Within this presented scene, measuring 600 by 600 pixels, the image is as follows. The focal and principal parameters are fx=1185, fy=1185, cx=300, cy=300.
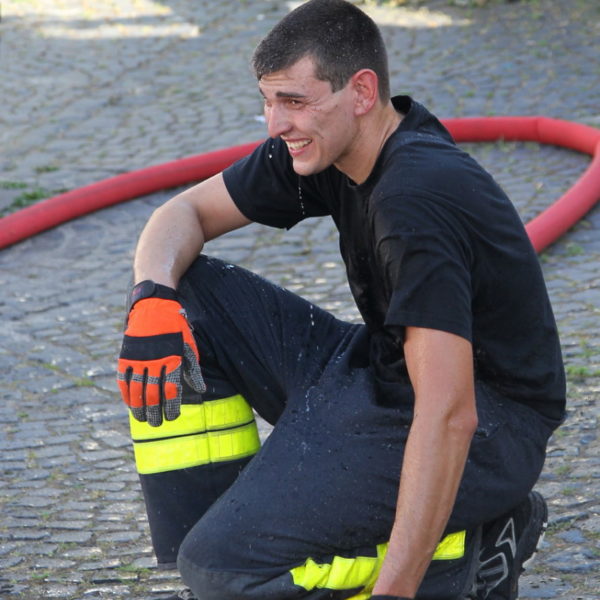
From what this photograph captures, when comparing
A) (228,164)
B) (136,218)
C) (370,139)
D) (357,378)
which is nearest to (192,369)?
(357,378)

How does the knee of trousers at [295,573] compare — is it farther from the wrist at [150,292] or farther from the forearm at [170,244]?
the forearm at [170,244]

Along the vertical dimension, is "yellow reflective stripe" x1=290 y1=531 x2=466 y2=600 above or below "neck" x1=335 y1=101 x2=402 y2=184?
below

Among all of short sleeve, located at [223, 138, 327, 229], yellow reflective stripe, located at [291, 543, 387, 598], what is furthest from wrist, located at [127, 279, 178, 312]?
yellow reflective stripe, located at [291, 543, 387, 598]

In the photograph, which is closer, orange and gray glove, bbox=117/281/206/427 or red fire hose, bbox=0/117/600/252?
orange and gray glove, bbox=117/281/206/427

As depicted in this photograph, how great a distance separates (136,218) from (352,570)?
401 centimetres

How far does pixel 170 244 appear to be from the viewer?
10.9 ft

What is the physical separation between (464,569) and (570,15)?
790 centimetres

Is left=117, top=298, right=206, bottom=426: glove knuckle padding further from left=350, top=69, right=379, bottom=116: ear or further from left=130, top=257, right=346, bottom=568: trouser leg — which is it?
left=350, top=69, right=379, bottom=116: ear

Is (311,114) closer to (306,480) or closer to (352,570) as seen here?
(306,480)

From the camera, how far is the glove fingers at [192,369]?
119 inches

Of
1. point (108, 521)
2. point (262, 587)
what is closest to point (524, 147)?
point (108, 521)

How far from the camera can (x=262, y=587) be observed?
2795 millimetres

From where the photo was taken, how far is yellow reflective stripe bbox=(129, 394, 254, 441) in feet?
10.1

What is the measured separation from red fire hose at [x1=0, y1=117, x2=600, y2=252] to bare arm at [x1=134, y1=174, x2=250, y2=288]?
2446 mm
